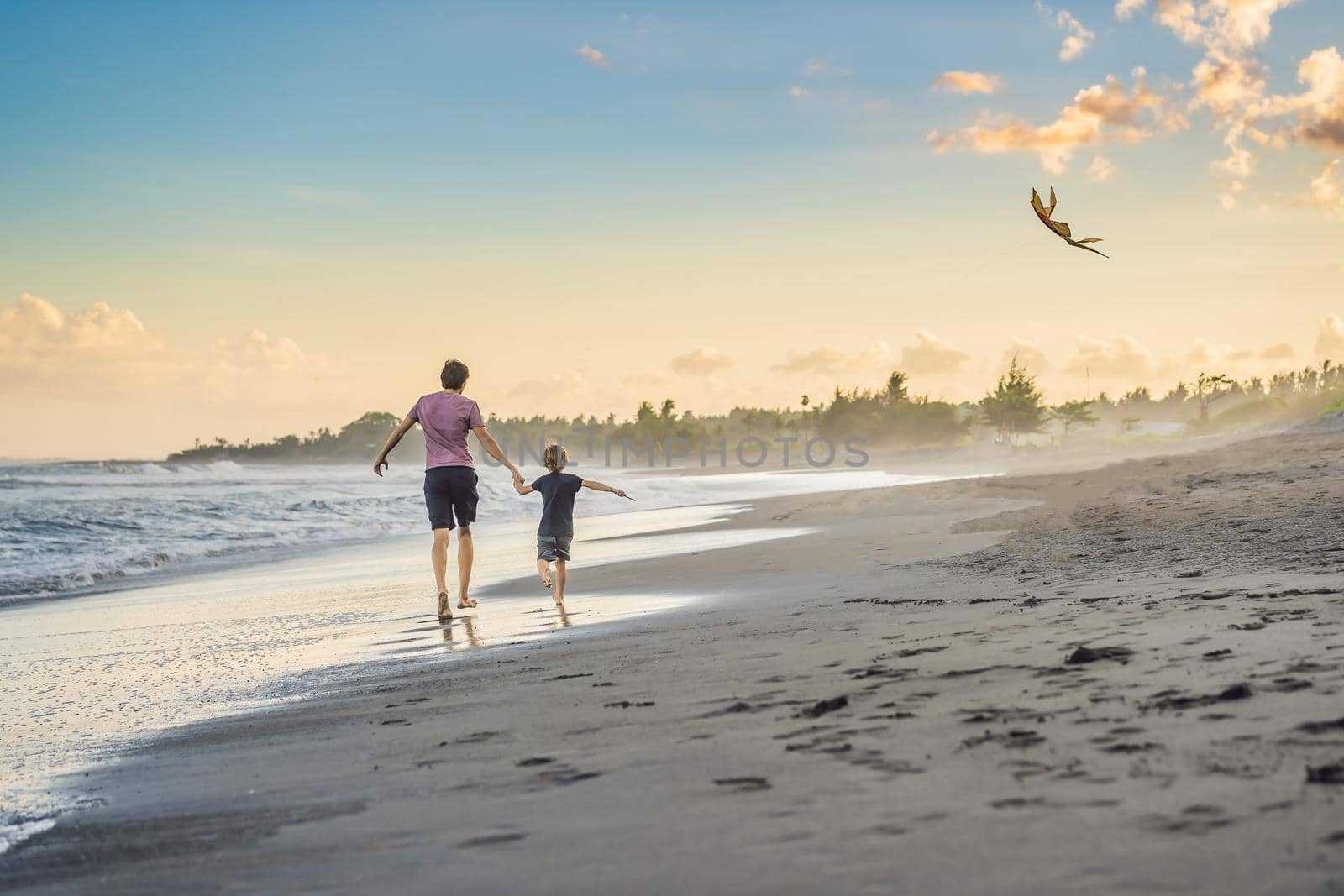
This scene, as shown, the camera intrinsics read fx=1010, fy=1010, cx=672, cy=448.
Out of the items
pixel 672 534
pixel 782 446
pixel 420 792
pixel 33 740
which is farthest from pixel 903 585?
pixel 782 446

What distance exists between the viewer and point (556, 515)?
876cm

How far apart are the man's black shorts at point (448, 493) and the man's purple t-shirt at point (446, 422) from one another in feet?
0.22

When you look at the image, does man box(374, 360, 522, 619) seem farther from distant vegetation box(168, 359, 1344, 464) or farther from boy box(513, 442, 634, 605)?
distant vegetation box(168, 359, 1344, 464)

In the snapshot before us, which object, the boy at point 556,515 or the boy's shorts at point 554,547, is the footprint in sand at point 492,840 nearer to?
the boy at point 556,515

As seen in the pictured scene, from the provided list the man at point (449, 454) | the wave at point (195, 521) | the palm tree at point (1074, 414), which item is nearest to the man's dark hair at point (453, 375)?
the man at point (449, 454)

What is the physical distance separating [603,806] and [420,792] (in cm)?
67

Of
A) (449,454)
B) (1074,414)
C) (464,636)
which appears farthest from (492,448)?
(1074,414)

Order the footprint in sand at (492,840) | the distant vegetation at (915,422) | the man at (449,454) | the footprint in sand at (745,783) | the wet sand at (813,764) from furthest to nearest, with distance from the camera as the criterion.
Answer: the distant vegetation at (915,422) → the man at (449,454) → the footprint in sand at (745,783) → the footprint in sand at (492,840) → the wet sand at (813,764)

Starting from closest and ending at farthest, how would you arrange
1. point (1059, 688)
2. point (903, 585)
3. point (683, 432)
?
point (1059, 688) → point (903, 585) → point (683, 432)

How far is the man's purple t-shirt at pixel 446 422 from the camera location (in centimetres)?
859

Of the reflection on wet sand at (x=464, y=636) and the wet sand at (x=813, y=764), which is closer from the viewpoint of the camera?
the wet sand at (x=813, y=764)

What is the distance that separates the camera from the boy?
8.59 meters

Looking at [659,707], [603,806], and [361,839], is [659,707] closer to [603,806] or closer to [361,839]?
[603,806]

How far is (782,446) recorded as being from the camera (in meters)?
108
